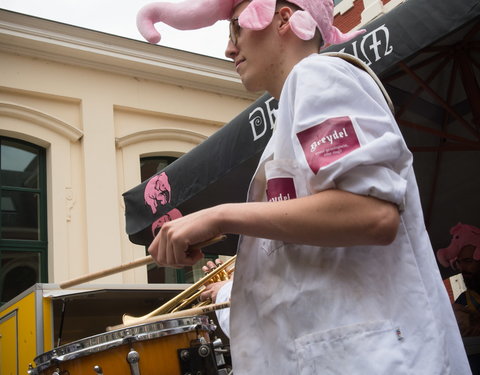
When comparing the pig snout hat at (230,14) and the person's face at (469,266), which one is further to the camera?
the person's face at (469,266)

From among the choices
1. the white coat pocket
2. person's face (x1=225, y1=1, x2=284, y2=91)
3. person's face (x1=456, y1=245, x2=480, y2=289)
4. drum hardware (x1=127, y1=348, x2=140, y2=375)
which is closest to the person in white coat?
the white coat pocket

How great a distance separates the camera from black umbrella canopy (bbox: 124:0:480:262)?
296 centimetres

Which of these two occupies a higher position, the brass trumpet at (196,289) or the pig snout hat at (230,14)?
the pig snout hat at (230,14)

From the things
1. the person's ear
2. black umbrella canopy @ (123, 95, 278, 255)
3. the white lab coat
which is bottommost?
the white lab coat

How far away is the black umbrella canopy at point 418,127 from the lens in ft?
9.71

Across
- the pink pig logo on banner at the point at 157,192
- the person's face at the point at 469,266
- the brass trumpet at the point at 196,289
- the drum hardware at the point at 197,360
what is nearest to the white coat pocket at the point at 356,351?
the drum hardware at the point at 197,360

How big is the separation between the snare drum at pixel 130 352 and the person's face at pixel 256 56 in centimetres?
178

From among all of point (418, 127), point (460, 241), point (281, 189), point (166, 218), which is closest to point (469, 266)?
point (460, 241)

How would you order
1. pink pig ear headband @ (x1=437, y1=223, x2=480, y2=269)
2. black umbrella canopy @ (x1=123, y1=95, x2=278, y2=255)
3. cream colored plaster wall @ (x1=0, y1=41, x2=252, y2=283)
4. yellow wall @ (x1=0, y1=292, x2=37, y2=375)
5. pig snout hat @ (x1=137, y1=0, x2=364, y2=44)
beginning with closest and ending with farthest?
pig snout hat @ (x1=137, y1=0, x2=364, y2=44) → black umbrella canopy @ (x1=123, y1=95, x2=278, y2=255) → pink pig ear headband @ (x1=437, y1=223, x2=480, y2=269) → yellow wall @ (x1=0, y1=292, x2=37, y2=375) → cream colored plaster wall @ (x1=0, y1=41, x2=252, y2=283)

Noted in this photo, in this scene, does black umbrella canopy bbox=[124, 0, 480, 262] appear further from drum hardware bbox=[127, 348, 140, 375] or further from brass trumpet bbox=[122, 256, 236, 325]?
drum hardware bbox=[127, 348, 140, 375]

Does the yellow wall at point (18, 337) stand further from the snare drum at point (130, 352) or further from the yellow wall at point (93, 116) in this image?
the yellow wall at point (93, 116)

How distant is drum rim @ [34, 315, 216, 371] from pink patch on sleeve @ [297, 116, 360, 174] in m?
2.04

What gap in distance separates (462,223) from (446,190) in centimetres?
32

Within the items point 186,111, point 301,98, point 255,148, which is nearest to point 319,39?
point 301,98
